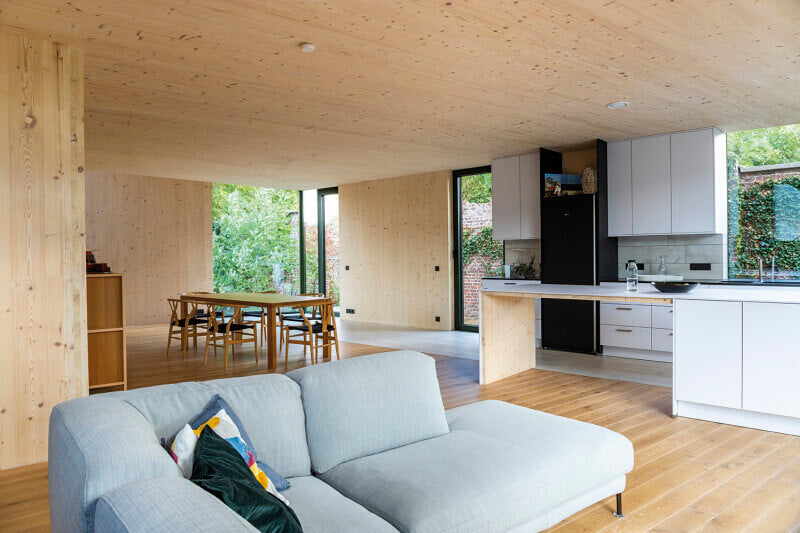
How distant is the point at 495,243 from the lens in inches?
334

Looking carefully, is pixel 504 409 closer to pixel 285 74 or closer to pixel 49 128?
pixel 285 74

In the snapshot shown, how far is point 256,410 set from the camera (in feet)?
6.67

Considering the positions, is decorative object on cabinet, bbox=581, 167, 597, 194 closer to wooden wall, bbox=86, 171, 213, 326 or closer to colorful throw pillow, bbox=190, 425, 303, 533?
colorful throw pillow, bbox=190, 425, 303, 533

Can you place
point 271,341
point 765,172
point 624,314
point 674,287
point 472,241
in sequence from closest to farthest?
point 674,287, point 271,341, point 765,172, point 624,314, point 472,241

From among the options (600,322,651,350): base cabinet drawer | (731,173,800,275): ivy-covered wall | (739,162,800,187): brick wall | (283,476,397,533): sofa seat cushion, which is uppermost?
(739,162,800,187): brick wall

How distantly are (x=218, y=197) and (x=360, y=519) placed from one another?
42.9 feet

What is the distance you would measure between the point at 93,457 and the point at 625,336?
236 inches

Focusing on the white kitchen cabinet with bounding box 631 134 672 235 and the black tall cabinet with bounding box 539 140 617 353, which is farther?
the black tall cabinet with bounding box 539 140 617 353

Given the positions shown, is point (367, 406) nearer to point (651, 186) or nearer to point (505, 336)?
point (505, 336)

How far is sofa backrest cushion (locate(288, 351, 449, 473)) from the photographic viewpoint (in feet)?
7.16

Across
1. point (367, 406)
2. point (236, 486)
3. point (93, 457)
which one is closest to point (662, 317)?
point (367, 406)

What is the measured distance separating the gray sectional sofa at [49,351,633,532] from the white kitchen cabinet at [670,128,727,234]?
439 cm

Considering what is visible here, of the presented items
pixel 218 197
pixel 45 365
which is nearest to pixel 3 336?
pixel 45 365

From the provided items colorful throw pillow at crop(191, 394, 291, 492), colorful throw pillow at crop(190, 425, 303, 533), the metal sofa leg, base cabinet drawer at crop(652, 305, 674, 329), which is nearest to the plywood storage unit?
colorful throw pillow at crop(191, 394, 291, 492)
